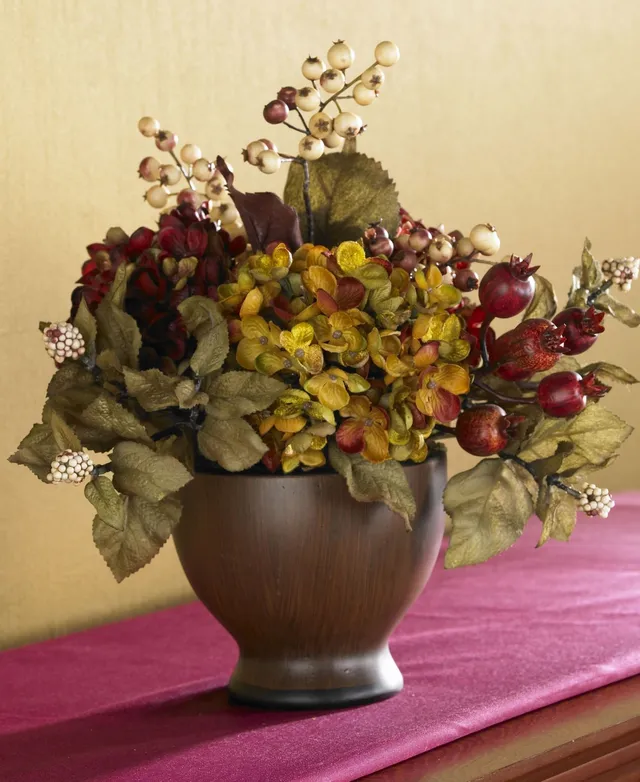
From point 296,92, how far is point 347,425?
0.22m

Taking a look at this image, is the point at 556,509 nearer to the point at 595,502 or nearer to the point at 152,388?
the point at 595,502

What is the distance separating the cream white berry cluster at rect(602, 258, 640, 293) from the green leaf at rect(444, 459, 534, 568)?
16 centimetres

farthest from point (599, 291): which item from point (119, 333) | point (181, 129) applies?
point (181, 129)

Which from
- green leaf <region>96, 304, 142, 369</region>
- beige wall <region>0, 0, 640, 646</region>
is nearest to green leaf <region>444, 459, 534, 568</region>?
green leaf <region>96, 304, 142, 369</region>

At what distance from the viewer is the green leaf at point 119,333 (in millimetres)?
695

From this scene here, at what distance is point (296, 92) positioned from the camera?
28.3 inches

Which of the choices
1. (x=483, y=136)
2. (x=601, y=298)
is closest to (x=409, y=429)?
(x=601, y=298)

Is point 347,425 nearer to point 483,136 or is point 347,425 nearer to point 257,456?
point 257,456

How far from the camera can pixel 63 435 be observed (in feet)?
2.20

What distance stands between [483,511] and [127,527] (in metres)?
0.22

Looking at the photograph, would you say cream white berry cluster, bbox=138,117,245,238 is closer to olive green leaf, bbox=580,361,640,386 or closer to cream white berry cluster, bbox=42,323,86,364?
cream white berry cluster, bbox=42,323,86,364

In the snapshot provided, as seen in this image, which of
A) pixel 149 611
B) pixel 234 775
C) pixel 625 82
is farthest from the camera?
pixel 625 82

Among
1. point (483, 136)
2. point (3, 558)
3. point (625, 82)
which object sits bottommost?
point (3, 558)

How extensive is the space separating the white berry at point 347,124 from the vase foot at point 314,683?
0.35m
